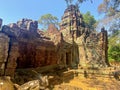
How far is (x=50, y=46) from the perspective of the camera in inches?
546

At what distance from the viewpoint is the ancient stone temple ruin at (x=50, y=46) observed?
7.85 m

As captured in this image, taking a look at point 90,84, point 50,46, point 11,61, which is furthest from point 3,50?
point 90,84

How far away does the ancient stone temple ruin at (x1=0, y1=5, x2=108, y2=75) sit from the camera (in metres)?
7.85

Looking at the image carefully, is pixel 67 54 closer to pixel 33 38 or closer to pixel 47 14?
pixel 33 38

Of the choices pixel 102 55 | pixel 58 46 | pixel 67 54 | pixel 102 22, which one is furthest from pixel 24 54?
pixel 102 55

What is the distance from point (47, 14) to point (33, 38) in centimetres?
2392

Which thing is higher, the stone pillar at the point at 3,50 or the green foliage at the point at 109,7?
the green foliage at the point at 109,7

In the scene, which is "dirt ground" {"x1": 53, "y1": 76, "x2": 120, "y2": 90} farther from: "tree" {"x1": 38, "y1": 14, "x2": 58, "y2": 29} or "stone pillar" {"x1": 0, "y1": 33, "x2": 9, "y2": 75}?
"tree" {"x1": 38, "y1": 14, "x2": 58, "y2": 29}

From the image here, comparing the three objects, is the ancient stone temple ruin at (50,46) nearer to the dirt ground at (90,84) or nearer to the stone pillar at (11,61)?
the stone pillar at (11,61)

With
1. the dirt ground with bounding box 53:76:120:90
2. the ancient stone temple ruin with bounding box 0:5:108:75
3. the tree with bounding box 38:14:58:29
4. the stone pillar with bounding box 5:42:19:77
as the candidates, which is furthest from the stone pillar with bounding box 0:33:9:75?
the tree with bounding box 38:14:58:29

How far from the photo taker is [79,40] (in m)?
19.4

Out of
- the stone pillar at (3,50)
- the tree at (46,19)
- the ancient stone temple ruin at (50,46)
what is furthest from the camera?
the tree at (46,19)

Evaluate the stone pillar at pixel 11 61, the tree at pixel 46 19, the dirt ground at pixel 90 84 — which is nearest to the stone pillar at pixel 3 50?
the stone pillar at pixel 11 61

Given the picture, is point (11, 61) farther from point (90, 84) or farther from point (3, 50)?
point (90, 84)
